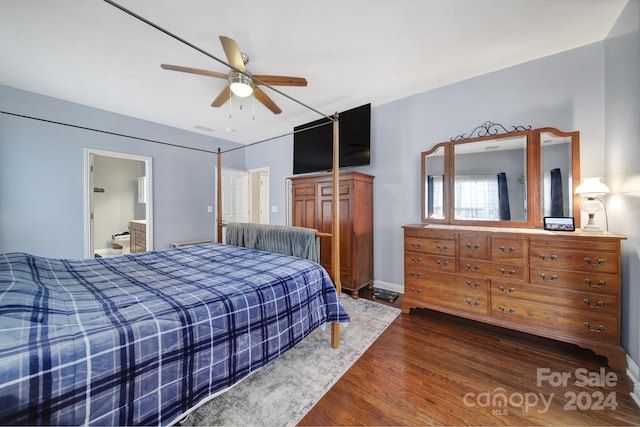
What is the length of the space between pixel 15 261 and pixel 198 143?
11.8 ft

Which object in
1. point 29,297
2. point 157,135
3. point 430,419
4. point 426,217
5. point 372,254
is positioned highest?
point 157,135

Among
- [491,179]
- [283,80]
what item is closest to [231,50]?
[283,80]

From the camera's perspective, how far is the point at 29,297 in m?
1.02

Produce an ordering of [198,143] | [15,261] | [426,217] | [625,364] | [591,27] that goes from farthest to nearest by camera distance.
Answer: [198,143]
[426,217]
[591,27]
[625,364]
[15,261]

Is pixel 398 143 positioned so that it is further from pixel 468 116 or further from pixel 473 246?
pixel 473 246

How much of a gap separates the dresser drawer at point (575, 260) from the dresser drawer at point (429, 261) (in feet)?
2.02

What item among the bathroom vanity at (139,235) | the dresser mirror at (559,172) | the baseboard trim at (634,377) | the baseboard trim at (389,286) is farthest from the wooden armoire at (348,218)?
the bathroom vanity at (139,235)

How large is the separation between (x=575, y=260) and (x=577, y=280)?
0.51 ft

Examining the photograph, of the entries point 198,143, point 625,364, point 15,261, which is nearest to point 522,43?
point 625,364

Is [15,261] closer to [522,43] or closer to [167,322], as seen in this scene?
[167,322]

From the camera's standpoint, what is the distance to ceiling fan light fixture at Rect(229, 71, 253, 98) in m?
2.24

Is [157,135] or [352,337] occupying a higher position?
[157,135]

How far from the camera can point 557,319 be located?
1.90m

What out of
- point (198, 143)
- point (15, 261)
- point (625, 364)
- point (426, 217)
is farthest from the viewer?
point (198, 143)
